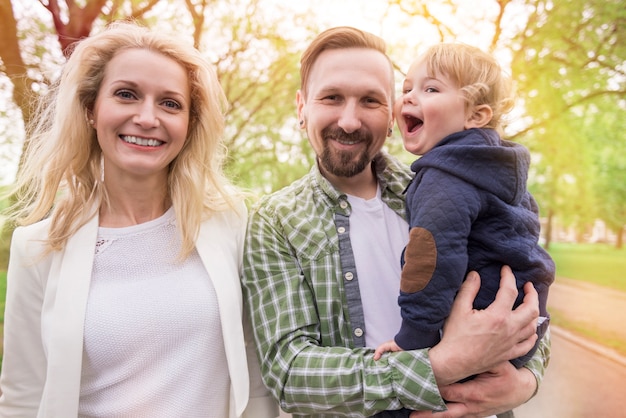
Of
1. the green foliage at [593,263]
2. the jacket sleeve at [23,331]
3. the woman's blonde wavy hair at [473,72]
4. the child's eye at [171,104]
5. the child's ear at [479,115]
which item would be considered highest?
the woman's blonde wavy hair at [473,72]

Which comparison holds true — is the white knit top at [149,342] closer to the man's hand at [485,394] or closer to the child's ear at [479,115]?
the man's hand at [485,394]

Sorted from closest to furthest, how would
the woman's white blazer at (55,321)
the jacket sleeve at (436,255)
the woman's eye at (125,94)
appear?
1. the jacket sleeve at (436,255)
2. the woman's white blazer at (55,321)
3. the woman's eye at (125,94)

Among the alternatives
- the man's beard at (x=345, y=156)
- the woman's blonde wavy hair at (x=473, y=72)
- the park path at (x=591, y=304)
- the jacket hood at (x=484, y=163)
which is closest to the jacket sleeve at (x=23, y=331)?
the man's beard at (x=345, y=156)

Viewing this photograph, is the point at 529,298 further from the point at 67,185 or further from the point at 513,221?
the point at 67,185

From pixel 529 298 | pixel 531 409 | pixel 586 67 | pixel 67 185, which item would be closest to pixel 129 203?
pixel 67 185

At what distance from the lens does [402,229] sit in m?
1.43

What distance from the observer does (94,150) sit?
149 cm

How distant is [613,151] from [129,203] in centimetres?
280

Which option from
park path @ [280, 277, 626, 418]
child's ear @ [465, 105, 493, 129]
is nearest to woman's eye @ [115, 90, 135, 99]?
child's ear @ [465, 105, 493, 129]

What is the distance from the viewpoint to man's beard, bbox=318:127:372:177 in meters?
1.41

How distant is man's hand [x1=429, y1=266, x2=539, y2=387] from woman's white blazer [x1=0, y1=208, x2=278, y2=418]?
54 cm

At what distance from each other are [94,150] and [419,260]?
1.06 metres

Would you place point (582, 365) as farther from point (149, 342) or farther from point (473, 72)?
point (149, 342)

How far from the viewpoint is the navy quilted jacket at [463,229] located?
1093 millimetres
